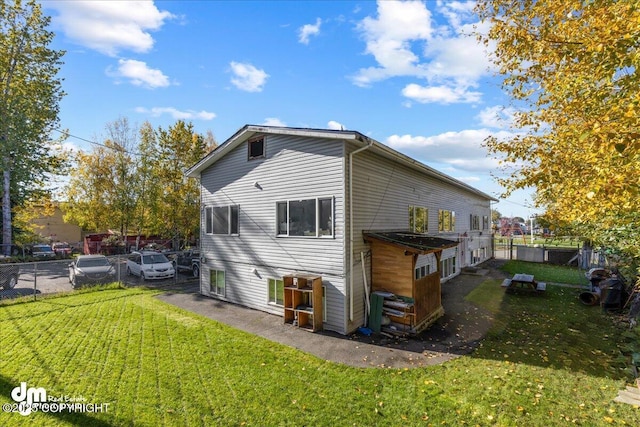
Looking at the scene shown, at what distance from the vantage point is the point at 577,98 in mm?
6254

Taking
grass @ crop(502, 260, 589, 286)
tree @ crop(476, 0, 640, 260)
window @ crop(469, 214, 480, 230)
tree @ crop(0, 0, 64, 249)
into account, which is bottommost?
grass @ crop(502, 260, 589, 286)

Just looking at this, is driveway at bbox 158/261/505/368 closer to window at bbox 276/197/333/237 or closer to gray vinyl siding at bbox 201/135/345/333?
gray vinyl siding at bbox 201/135/345/333

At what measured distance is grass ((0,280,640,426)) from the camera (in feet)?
16.7

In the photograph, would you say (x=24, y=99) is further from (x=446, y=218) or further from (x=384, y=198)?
(x=446, y=218)

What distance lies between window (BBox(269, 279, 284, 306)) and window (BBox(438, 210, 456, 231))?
33.7ft

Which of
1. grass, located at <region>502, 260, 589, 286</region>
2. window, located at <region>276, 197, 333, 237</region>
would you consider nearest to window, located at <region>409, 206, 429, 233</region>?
window, located at <region>276, 197, 333, 237</region>

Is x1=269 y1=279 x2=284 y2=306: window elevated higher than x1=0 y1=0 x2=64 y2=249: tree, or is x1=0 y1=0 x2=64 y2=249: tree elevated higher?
x1=0 y1=0 x2=64 y2=249: tree

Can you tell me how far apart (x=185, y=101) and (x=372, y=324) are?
43.6ft

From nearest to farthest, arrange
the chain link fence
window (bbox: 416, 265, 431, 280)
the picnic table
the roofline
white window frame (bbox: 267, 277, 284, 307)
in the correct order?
the roofline < window (bbox: 416, 265, 431, 280) < white window frame (bbox: 267, 277, 284, 307) < the picnic table < the chain link fence

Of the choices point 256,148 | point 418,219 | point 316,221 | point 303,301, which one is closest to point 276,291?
point 303,301

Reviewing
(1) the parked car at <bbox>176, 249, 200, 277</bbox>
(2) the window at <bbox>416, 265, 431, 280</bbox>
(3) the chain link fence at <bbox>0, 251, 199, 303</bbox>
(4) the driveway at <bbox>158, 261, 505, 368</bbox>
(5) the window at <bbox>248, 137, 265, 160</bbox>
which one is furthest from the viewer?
(1) the parked car at <bbox>176, 249, 200, 277</bbox>

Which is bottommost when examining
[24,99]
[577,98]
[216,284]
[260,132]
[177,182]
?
[216,284]

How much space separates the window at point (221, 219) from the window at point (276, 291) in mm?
3084

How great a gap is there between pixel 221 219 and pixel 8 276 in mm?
10666
